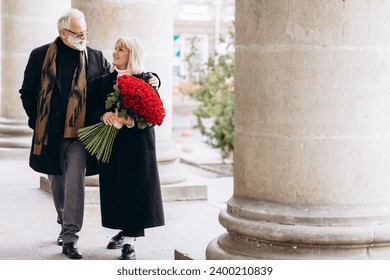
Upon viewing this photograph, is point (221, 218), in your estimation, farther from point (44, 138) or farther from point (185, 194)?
point (185, 194)

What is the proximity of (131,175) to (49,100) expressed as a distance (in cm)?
98

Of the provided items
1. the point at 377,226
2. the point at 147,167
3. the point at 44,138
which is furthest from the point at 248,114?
the point at 44,138

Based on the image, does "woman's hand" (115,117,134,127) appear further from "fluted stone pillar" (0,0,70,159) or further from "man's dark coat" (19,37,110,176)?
"fluted stone pillar" (0,0,70,159)

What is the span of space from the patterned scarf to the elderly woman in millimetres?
340

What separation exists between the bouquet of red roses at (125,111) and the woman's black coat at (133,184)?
0.10 meters

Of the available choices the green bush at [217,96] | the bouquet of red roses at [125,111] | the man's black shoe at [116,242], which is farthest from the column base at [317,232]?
the green bush at [217,96]

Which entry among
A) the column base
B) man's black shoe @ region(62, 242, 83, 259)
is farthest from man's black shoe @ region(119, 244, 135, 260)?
the column base

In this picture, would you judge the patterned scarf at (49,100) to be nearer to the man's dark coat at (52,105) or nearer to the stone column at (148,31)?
the man's dark coat at (52,105)

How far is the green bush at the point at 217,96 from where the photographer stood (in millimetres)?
19750

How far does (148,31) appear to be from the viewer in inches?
394

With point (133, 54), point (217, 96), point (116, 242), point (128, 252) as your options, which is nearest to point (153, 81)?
point (133, 54)

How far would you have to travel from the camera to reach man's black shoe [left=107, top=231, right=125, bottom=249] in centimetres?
763

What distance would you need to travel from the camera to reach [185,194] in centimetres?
1023

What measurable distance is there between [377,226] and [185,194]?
478 cm
